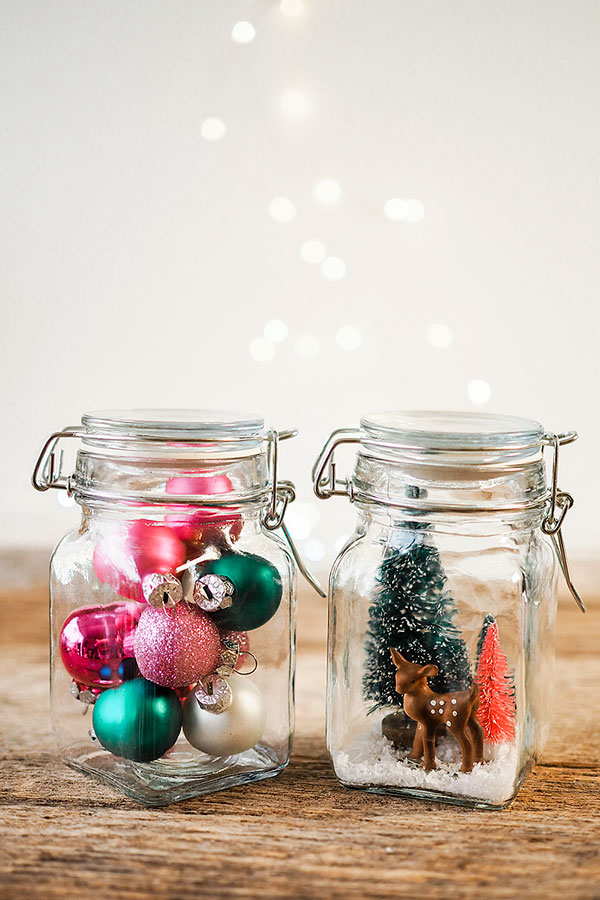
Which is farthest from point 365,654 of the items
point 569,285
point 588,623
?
point 569,285

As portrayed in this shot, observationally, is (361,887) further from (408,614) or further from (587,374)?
(587,374)

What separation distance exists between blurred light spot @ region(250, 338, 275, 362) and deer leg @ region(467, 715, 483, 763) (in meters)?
0.78

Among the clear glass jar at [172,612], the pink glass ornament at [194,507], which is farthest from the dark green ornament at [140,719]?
the pink glass ornament at [194,507]

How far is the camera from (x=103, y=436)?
69 cm

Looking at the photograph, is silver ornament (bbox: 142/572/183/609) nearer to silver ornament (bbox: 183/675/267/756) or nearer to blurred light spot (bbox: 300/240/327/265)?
silver ornament (bbox: 183/675/267/756)

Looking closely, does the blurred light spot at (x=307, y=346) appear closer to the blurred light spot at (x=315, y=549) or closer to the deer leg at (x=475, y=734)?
the blurred light spot at (x=315, y=549)

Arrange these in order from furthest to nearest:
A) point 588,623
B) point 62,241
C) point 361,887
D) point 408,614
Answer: point 62,241 < point 588,623 < point 408,614 < point 361,887

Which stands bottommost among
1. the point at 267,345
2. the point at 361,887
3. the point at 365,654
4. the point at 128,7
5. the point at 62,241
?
the point at 361,887

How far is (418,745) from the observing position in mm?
662

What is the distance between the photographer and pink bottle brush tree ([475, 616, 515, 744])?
647 mm

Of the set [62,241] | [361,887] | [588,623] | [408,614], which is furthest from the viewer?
[62,241]

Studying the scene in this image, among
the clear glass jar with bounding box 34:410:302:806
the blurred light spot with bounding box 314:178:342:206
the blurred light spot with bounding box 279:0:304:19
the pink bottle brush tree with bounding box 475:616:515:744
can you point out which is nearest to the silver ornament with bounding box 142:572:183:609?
the clear glass jar with bounding box 34:410:302:806

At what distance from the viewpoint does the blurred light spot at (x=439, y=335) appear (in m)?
1.33

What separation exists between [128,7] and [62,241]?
12.6 inches
